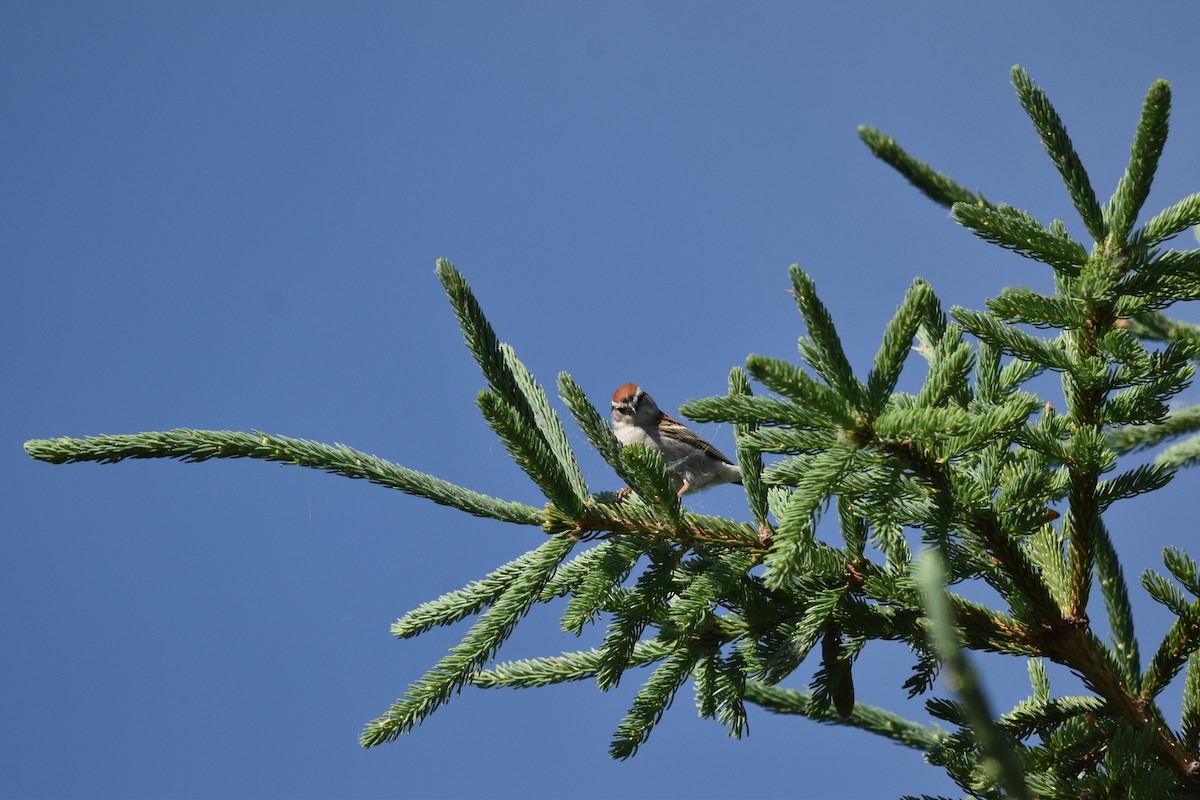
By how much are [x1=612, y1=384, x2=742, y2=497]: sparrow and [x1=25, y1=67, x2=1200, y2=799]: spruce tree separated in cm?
291

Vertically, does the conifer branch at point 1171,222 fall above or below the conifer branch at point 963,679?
above

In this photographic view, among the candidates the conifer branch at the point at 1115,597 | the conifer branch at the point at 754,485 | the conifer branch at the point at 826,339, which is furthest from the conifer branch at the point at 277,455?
the conifer branch at the point at 1115,597

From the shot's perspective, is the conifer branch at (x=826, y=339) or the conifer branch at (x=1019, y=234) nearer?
the conifer branch at (x=826, y=339)

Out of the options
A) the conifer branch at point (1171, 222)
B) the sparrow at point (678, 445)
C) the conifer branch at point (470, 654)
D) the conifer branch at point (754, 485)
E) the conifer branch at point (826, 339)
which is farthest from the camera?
the sparrow at point (678, 445)

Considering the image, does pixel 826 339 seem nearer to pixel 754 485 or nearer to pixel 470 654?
pixel 754 485

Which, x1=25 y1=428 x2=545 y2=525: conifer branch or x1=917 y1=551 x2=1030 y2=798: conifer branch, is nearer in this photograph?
x1=917 y1=551 x2=1030 y2=798: conifer branch

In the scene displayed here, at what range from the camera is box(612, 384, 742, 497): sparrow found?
5.23 m

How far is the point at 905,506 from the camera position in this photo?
2.00m

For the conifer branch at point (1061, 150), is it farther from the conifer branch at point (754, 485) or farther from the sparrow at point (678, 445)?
the sparrow at point (678, 445)

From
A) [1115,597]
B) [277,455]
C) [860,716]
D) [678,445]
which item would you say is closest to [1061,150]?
[1115,597]

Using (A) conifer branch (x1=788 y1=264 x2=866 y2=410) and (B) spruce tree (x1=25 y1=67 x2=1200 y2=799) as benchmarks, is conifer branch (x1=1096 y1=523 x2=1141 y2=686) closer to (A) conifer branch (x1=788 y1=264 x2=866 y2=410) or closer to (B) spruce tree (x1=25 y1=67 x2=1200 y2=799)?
(B) spruce tree (x1=25 y1=67 x2=1200 y2=799)

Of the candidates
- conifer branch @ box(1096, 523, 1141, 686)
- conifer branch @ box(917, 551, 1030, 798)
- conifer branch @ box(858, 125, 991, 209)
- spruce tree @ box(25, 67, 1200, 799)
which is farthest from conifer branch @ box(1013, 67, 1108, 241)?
conifer branch @ box(917, 551, 1030, 798)

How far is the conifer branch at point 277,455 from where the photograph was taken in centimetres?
178

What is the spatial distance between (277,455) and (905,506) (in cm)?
134
